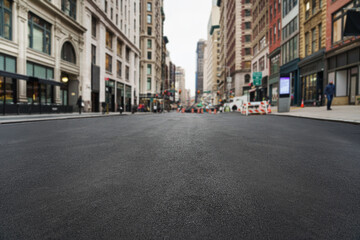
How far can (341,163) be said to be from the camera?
3.69 m

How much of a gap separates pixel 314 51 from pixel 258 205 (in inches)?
1158

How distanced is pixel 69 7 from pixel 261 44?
34.0 meters

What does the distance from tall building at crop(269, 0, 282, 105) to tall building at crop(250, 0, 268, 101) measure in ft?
5.16

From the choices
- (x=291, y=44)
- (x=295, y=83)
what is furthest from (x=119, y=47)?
(x=295, y=83)

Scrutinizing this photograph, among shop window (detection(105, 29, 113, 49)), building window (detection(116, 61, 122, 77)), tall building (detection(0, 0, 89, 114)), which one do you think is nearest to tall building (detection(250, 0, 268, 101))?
building window (detection(116, 61, 122, 77))

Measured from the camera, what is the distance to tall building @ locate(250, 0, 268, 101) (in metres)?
42.8

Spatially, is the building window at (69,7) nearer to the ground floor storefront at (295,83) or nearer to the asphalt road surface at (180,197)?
the ground floor storefront at (295,83)

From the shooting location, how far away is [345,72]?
21.8 m

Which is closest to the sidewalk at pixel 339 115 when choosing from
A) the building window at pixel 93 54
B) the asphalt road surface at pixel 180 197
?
the asphalt road surface at pixel 180 197

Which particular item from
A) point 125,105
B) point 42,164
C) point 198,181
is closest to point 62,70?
point 125,105

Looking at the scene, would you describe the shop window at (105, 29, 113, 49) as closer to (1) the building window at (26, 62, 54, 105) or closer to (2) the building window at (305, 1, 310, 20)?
(1) the building window at (26, 62, 54, 105)

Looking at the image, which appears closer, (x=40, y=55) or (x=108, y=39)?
(x=40, y=55)

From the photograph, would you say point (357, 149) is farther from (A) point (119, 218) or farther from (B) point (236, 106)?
(B) point (236, 106)

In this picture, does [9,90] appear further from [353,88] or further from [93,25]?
[353,88]
